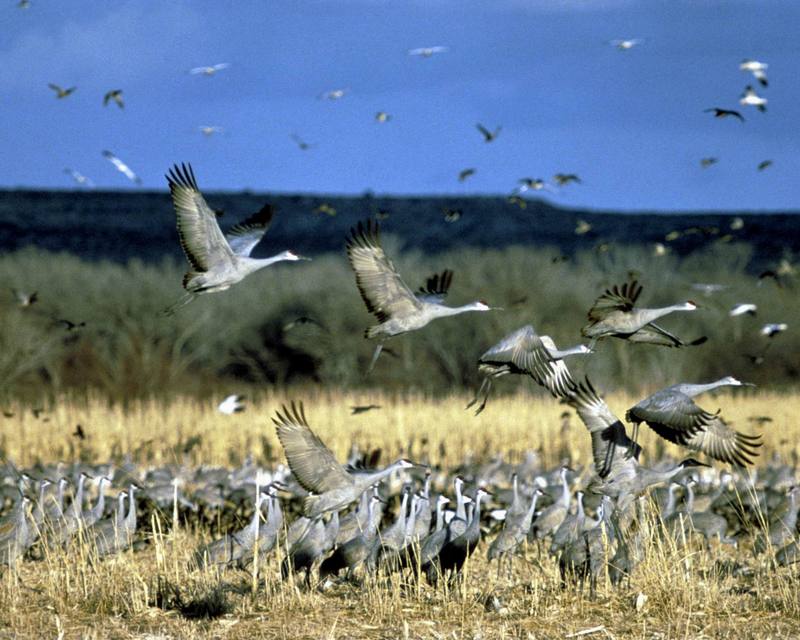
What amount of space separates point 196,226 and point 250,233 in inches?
38.2

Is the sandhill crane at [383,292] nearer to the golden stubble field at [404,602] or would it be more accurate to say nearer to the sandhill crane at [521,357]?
the sandhill crane at [521,357]

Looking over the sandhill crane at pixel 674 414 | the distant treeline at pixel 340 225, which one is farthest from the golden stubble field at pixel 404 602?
the distant treeline at pixel 340 225

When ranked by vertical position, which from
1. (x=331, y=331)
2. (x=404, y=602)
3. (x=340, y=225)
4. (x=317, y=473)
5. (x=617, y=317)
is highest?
(x=617, y=317)

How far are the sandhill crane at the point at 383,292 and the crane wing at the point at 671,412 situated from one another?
147cm

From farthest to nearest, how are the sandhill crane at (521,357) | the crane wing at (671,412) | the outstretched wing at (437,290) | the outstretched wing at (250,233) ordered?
the outstretched wing at (250,233) → the outstretched wing at (437,290) → the sandhill crane at (521,357) → the crane wing at (671,412)

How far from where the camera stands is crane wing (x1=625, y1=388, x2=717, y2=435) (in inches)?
353

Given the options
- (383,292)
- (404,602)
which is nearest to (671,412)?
(383,292)

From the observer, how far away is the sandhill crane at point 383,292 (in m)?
9.65

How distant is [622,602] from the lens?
9.65 m

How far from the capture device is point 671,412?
9.02 metres

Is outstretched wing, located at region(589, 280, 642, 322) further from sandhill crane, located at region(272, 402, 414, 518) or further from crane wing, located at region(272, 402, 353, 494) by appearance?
crane wing, located at region(272, 402, 353, 494)

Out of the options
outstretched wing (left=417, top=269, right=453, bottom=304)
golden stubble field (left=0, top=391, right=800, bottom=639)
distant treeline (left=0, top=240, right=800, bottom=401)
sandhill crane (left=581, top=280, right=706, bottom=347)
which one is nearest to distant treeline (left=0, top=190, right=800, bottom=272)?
distant treeline (left=0, top=240, right=800, bottom=401)

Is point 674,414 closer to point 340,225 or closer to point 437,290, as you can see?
point 437,290

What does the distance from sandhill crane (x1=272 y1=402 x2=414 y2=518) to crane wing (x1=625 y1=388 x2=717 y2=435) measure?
1.70 meters
